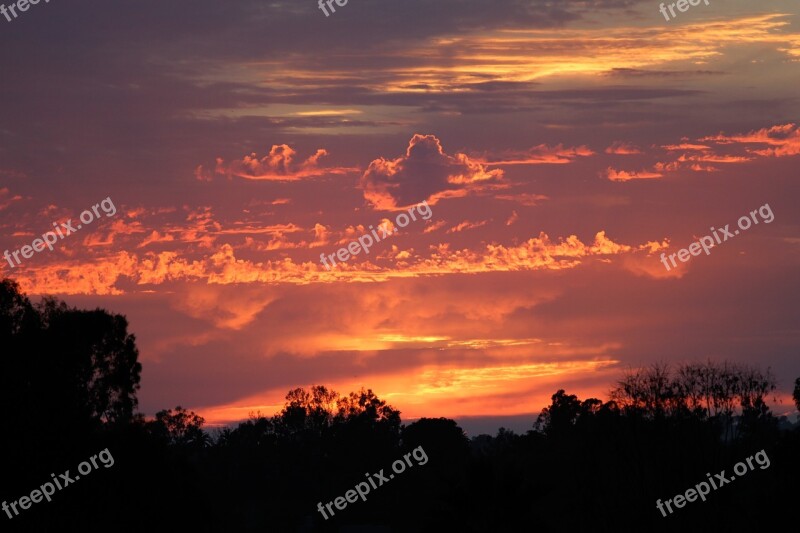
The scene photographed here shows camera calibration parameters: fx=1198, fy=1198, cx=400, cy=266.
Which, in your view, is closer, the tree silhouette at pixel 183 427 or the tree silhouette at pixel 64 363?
the tree silhouette at pixel 64 363

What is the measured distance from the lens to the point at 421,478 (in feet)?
442

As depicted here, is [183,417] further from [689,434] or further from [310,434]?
[689,434]

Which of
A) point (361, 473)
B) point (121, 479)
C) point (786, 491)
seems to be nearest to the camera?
point (121, 479)

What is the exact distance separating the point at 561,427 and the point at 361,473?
2733 cm

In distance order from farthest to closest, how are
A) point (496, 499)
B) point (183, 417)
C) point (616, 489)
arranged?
point (183, 417) → point (616, 489) → point (496, 499)

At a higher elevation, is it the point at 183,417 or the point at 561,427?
the point at 183,417

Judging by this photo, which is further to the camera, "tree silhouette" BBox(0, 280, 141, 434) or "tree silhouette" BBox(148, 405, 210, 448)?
"tree silhouette" BBox(148, 405, 210, 448)

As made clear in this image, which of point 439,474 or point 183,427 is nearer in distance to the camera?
point 439,474

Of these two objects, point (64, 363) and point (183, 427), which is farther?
point (183, 427)

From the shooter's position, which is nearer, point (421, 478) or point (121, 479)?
point (121, 479)

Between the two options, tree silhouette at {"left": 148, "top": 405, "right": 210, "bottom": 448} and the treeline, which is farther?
tree silhouette at {"left": 148, "top": 405, "right": 210, "bottom": 448}

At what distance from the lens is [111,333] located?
78.8 m

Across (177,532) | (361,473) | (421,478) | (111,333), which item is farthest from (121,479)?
(361,473)

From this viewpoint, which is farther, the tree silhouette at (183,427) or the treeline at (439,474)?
the tree silhouette at (183,427)
